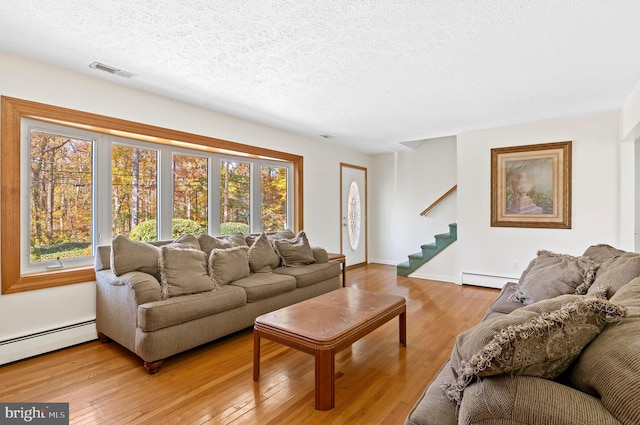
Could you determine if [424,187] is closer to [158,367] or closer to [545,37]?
[545,37]

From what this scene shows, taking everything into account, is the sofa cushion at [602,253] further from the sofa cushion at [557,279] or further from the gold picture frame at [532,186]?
the gold picture frame at [532,186]

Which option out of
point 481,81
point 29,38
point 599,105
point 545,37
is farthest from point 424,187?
point 29,38

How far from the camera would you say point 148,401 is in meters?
2.01

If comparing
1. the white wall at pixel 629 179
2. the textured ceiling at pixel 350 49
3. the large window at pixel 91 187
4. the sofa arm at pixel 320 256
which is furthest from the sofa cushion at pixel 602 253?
the large window at pixel 91 187

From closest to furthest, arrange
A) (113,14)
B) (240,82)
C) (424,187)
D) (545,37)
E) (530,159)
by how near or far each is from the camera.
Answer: (113,14), (545,37), (240,82), (530,159), (424,187)

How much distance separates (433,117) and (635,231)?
262 centimetres

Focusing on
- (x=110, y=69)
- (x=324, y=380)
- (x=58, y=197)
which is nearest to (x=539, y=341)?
(x=324, y=380)

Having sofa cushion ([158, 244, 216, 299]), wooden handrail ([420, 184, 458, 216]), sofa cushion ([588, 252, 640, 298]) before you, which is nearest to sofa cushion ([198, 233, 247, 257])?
sofa cushion ([158, 244, 216, 299])

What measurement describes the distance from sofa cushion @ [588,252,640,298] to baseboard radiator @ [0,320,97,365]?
12.8 feet

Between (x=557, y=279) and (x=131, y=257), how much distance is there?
332 cm

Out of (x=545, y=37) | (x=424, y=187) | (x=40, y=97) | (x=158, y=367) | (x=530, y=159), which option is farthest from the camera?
(x=424, y=187)

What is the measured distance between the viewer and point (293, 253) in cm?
410

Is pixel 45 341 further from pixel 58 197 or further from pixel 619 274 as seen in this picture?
pixel 619 274

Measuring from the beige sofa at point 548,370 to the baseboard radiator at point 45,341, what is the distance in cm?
303
